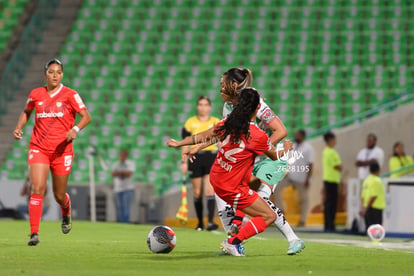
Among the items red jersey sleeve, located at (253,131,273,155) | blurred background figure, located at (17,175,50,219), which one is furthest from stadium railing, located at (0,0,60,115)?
red jersey sleeve, located at (253,131,273,155)

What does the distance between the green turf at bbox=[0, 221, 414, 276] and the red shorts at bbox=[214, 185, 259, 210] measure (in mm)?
524

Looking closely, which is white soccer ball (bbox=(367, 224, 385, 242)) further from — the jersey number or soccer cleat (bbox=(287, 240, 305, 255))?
the jersey number

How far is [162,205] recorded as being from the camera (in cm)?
2436

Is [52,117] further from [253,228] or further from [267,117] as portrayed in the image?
[253,228]

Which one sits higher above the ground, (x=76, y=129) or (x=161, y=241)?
(x=76, y=129)

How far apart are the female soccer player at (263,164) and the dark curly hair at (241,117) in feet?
1.11

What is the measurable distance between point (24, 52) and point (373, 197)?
13.6 meters

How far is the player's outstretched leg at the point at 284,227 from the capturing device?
32.3ft

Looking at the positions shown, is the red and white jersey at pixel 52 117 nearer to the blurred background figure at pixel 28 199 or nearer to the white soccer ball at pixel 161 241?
the white soccer ball at pixel 161 241

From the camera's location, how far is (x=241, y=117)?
9.38m

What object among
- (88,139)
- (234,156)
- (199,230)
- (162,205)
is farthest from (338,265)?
(88,139)

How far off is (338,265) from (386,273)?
78 centimetres

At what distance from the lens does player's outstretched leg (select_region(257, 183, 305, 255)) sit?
986 centimetres

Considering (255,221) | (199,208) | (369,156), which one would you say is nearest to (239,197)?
(255,221)
